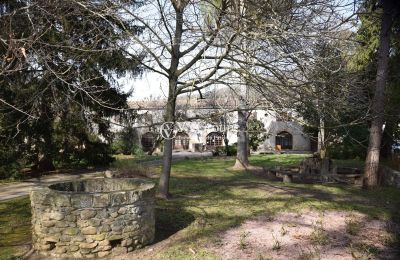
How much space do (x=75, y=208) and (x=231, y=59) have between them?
5.13m

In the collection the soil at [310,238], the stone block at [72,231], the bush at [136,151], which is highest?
the bush at [136,151]

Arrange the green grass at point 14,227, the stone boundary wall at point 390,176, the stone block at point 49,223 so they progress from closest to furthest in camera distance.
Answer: the stone block at point 49,223 < the green grass at point 14,227 < the stone boundary wall at point 390,176

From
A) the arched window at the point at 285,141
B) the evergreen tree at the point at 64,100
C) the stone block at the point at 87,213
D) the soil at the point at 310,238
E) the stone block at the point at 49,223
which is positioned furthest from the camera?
the arched window at the point at 285,141

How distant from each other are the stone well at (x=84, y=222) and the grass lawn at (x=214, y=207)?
0.56 m

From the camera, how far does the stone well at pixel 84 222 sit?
7.24 meters

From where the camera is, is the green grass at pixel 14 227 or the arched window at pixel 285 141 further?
the arched window at pixel 285 141

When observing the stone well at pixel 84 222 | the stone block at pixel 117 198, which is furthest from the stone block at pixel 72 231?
the stone block at pixel 117 198

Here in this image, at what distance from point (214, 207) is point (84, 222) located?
427 centimetres

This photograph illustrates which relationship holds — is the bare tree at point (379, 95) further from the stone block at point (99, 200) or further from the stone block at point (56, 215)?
the stone block at point (56, 215)

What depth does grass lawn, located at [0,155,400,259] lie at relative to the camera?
311 inches

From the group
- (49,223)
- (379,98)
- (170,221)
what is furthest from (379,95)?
(49,223)

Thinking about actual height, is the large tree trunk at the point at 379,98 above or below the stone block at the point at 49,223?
above

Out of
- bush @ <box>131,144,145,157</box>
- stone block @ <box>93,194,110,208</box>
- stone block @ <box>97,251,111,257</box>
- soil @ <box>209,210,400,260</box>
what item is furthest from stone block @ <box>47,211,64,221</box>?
bush @ <box>131,144,145,157</box>

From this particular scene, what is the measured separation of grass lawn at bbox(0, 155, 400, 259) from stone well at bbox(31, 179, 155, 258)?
1.83ft
